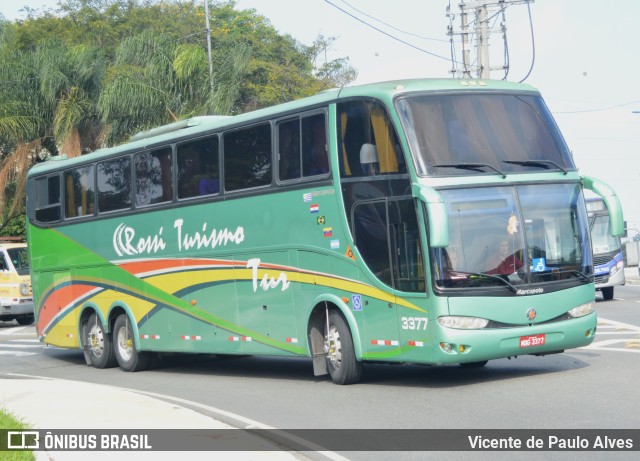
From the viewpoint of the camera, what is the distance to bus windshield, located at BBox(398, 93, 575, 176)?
44.5 feet

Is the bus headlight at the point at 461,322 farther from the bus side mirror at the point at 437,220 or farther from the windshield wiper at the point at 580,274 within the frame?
the windshield wiper at the point at 580,274

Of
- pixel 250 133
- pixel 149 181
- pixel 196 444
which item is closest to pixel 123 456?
pixel 196 444

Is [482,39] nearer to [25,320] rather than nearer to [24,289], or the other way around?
[24,289]

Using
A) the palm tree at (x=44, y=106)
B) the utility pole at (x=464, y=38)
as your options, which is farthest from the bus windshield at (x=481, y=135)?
the utility pole at (x=464, y=38)

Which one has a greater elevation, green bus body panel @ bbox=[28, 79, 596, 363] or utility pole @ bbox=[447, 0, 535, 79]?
utility pole @ bbox=[447, 0, 535, 79]

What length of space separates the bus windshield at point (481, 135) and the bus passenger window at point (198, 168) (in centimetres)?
450

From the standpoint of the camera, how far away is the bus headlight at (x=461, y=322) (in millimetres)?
13180

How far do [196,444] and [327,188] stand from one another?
546 cm

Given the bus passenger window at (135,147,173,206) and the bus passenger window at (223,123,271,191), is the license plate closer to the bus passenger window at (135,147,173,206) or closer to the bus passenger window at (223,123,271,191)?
the bus passenger window at (223,123,271,191)

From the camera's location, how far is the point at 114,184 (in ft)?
66.5

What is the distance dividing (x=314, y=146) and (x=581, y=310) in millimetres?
4234

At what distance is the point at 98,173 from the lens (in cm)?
2081

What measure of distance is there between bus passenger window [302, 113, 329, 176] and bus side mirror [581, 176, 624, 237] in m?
3.49

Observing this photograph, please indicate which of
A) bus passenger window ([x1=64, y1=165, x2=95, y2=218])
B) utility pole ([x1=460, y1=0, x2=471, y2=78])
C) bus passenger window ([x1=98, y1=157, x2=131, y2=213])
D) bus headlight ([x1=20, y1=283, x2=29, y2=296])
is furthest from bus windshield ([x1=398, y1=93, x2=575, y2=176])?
utility pole ([x1=460, y1=0, x2=471, y2=78])
